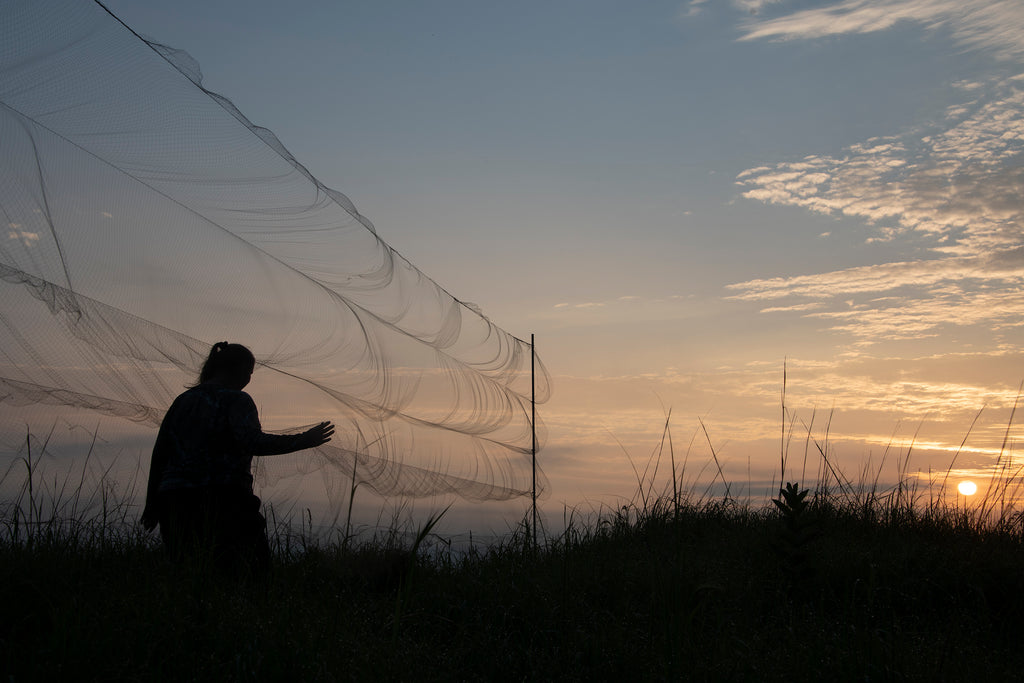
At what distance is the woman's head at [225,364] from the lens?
16.1 ft

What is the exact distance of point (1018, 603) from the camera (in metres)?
5.00

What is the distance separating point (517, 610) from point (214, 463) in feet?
7.04

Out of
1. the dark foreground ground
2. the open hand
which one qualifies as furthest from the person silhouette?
the dark foreground ground

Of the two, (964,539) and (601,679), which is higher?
(964,539)

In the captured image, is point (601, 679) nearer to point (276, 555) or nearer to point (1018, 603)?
point (276, 555)

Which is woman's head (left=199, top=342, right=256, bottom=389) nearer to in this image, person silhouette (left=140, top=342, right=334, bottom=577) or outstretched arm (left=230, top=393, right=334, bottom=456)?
person silhouette (left=140, top=342, right=334, bottom=577)

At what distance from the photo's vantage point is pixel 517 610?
4.38m

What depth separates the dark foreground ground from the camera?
325 cm

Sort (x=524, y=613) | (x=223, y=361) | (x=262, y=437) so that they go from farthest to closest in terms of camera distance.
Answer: (x=223, y=361), (x=262, y=437), (x=524, y=613)

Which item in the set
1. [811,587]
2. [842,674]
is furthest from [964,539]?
[842,674]

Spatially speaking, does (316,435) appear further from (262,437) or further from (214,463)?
(214,463)

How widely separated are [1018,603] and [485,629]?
3.61 metres

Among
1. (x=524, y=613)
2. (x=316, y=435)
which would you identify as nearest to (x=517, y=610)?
(x=524, y=613)

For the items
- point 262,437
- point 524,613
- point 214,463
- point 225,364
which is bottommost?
point 524,613
